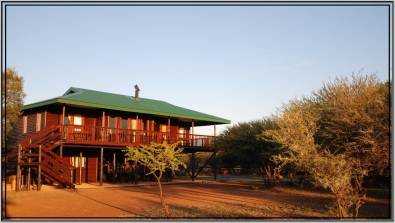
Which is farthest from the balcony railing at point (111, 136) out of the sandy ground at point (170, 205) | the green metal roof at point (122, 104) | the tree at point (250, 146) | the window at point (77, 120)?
the tree at point (250, 146)

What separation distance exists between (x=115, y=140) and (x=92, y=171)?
3.68m

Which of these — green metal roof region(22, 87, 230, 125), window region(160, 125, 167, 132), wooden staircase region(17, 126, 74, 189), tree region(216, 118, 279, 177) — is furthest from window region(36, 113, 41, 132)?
tree region(216, 118, 279, 177)

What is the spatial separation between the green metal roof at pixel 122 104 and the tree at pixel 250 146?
1699 mm

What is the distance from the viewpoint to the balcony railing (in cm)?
2501

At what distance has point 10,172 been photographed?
25297mm

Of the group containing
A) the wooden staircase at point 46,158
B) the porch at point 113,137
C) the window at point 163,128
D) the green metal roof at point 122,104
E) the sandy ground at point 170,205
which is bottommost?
the sandy ground at point 170,205

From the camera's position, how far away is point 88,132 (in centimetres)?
2591

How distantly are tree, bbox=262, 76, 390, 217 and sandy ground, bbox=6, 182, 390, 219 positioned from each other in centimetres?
169

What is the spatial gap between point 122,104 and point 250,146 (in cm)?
973

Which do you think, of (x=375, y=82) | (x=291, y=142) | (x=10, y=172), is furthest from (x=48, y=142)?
(x=375, y=82)

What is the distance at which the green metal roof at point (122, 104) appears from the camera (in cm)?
2586

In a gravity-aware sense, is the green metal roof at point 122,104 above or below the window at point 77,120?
above

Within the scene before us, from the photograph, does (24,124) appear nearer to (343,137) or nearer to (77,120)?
(77,120)

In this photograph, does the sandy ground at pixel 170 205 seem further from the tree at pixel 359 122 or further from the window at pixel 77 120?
the window at pixel 77 120
